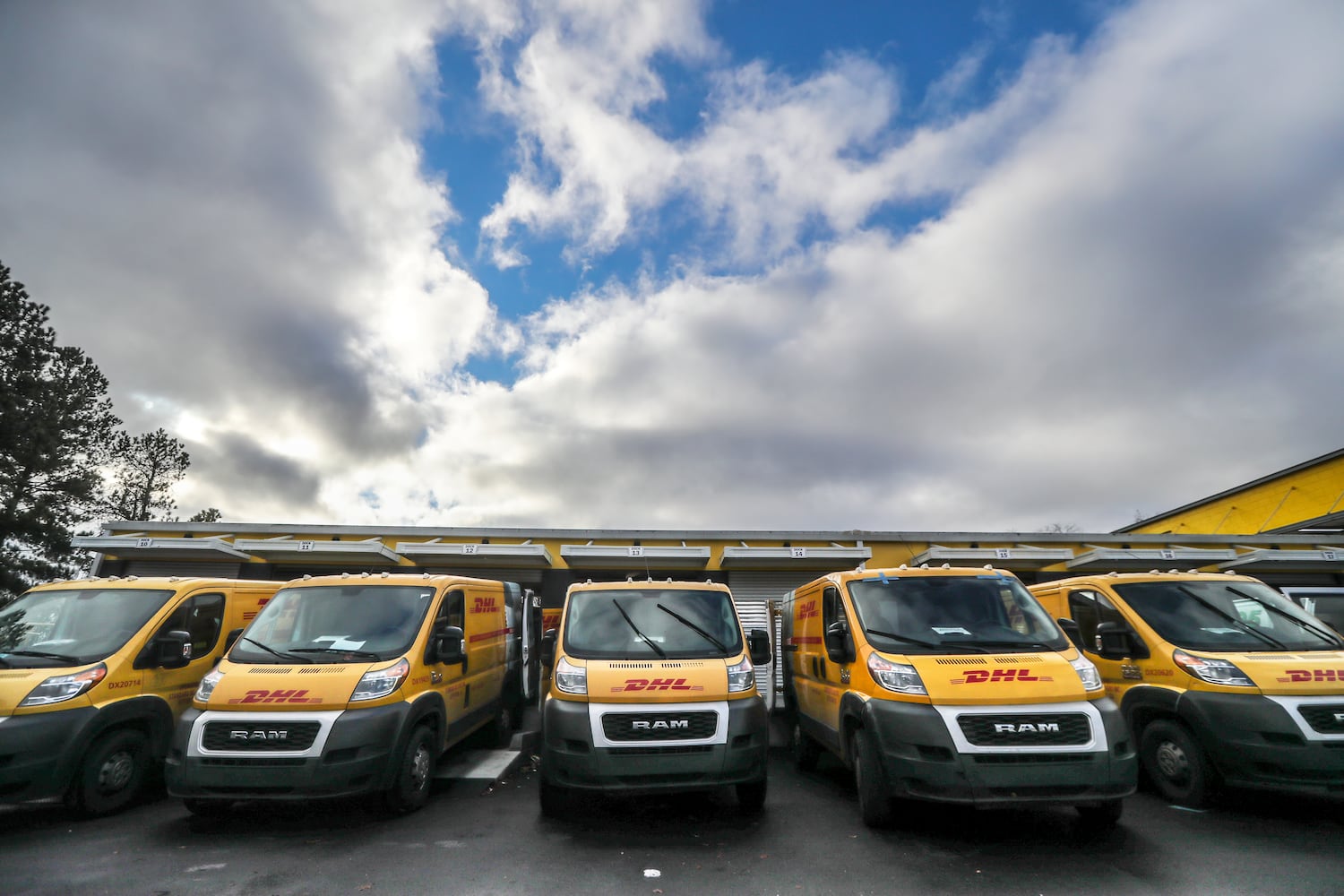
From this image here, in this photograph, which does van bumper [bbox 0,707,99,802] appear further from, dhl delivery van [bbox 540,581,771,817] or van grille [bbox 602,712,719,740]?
van grille [bbox 602,712,719,740]

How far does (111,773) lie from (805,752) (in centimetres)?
739

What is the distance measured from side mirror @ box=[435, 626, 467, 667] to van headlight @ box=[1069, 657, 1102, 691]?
18.8 feet

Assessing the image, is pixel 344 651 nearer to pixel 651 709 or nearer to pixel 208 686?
pixel 208 686

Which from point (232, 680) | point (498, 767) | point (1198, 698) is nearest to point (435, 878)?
point (232, 680)

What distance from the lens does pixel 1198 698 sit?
6.12 metres

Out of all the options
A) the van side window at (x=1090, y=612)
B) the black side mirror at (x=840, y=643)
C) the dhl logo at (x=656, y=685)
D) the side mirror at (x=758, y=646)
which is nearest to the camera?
the dhl logo at (x=656, y=685)

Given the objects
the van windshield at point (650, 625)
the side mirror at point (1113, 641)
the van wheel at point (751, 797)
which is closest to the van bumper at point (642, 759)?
the van wheel at point (751, 797)

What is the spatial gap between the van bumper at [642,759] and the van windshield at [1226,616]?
4.46m

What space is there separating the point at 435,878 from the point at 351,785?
1356mm

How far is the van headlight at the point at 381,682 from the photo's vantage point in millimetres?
6051

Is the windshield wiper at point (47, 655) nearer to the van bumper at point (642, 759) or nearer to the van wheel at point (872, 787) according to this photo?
the van bumper at point (642, 759)

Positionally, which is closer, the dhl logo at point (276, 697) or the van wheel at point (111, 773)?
the dhl logo at point (276, 697)

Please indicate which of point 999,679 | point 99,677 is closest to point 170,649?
point 99,677

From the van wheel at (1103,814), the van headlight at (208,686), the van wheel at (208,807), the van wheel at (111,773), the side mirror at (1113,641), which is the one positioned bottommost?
the van wheel at (1103,814)
